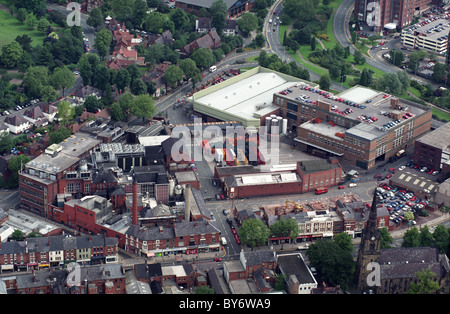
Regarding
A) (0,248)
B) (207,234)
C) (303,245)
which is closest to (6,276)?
(0,248)

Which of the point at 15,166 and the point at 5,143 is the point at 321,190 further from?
the point at 5,143

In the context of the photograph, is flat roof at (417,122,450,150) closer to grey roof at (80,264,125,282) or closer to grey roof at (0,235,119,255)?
grey roof at (0,235,119,255)

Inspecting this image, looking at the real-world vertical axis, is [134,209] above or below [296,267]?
above

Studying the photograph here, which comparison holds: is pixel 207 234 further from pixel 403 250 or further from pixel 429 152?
pixel 429 152

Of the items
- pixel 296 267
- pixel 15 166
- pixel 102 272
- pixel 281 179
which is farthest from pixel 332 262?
pixel 15 166

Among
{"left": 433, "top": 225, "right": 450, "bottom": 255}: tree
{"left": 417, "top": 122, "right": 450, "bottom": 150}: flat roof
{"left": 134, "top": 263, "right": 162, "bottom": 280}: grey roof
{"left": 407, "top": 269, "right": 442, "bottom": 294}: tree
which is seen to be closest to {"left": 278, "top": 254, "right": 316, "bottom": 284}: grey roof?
{"left": 407, "top": 269, "right": 442, "bottom": 294}: tree
